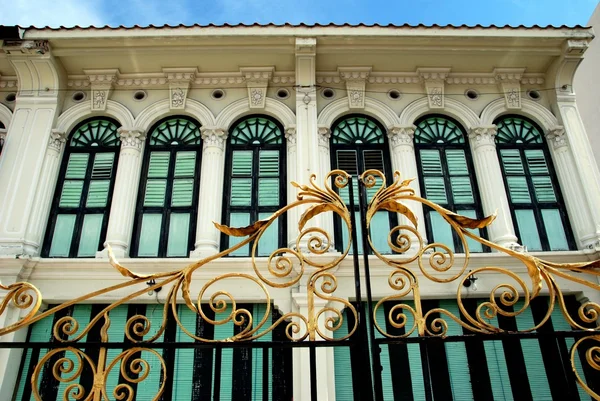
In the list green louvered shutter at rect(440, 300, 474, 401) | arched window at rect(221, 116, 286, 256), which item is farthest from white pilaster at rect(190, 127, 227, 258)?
green louvered shutter at rect(440, 300, 474, 401)

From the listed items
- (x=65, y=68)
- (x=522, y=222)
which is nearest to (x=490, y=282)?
(x=522, y=222)

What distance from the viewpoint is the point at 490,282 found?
6.38m

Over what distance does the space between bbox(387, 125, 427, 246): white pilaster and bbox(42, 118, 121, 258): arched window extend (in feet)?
14.8

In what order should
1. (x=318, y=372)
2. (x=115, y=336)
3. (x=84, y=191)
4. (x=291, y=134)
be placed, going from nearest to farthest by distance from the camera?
(x=318, y=372) < (x=115, y=336) < (x=84, y=191) < (x=291, y=134)

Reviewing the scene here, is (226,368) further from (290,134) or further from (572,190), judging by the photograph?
(572,190)

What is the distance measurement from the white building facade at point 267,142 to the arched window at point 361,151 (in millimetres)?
34

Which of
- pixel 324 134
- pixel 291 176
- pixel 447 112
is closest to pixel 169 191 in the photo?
pixel 291 176

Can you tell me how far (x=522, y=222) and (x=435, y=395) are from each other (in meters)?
3.00

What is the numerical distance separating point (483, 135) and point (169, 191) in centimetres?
517

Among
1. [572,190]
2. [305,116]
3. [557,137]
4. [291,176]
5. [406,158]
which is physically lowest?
[572,190]

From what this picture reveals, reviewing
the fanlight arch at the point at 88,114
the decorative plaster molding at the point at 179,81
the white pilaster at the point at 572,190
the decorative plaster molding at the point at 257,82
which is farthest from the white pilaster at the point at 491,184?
the fanlight arch at the point at 88,114

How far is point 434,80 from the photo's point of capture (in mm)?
8070

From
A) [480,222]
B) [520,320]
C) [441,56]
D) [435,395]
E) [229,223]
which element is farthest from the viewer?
[441,56]

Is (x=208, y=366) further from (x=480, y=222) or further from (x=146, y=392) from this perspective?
(x=480, y=222)
